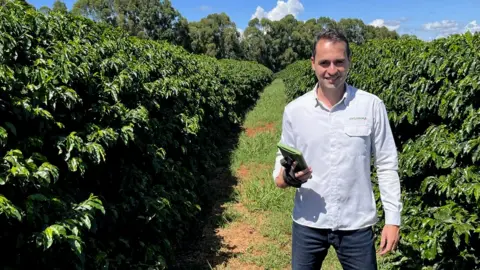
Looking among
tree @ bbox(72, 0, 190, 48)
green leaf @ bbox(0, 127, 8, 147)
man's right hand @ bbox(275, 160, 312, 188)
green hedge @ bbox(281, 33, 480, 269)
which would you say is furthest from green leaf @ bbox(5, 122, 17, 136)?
tree @ bbox(72, 0, 190, 48)

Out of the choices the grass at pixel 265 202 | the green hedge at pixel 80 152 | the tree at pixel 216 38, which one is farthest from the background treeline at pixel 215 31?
the green hedge at pixel 80 152

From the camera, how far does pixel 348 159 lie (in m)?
2.15

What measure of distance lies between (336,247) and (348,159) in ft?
1.79

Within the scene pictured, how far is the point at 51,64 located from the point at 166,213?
5.55 feet

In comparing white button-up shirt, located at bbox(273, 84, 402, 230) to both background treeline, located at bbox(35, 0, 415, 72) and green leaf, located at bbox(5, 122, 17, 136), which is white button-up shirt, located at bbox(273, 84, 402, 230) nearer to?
green leaf, located at bbox(5, 122, 17, 136)

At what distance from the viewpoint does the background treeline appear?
57.2 metres

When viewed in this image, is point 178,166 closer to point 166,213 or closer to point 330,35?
point 166,213

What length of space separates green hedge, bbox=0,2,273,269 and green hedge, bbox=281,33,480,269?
2.25m

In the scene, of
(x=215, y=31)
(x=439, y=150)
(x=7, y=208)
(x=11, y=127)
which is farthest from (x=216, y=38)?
(x=7, y=208)

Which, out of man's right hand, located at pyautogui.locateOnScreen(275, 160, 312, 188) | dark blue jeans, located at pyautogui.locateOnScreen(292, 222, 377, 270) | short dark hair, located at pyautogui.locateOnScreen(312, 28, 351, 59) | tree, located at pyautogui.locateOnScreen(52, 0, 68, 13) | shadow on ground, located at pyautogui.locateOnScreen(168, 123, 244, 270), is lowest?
shadow on ground, located at pyautogui.locateOnScreen(168, 123, 244, 270)

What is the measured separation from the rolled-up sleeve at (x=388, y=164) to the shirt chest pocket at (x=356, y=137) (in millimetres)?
67

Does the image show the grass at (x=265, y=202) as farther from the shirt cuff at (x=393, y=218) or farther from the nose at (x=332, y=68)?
the nose at (x=332, y=68)

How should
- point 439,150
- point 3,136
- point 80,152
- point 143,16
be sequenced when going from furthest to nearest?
point 143,16 < point 439,150 < point 80,152 < point 3,136

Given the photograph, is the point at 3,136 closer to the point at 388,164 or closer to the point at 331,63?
the point at 331,63
